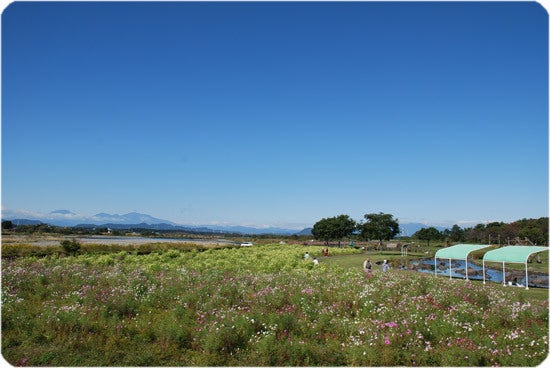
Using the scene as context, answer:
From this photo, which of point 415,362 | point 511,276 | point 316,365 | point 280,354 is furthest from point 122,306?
point 511,276

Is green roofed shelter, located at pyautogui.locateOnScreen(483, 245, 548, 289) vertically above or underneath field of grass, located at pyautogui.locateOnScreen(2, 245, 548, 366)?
above

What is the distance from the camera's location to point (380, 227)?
167ft

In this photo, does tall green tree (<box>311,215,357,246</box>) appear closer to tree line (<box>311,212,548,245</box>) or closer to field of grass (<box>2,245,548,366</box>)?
tree line (<box>311,212,548,245</box>)

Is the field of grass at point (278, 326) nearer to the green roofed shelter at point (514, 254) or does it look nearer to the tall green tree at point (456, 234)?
the green roofed shelter at point (514, 254)

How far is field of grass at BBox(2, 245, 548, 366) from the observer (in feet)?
28.4

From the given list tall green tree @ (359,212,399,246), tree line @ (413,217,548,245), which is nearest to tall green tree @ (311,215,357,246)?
tall green tree @ (359,212,399,246)

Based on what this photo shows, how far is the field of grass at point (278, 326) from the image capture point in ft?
28.4

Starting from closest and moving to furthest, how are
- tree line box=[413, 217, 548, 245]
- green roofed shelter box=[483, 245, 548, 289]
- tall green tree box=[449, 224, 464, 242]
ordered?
green roofed shelter box=[483, 245, 548, 289] < tree line box=[413, 217, 548, 245] < tall green tree box=[449, 224, 464, 242]

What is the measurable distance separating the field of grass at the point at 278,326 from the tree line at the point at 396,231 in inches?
1477

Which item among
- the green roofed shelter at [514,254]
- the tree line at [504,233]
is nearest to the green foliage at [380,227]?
the tree line at [504,233]

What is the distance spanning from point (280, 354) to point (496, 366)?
478 centimetres

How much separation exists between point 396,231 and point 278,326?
45.4m

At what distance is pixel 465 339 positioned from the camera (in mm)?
8930

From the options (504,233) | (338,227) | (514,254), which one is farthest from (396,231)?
(504,233)
